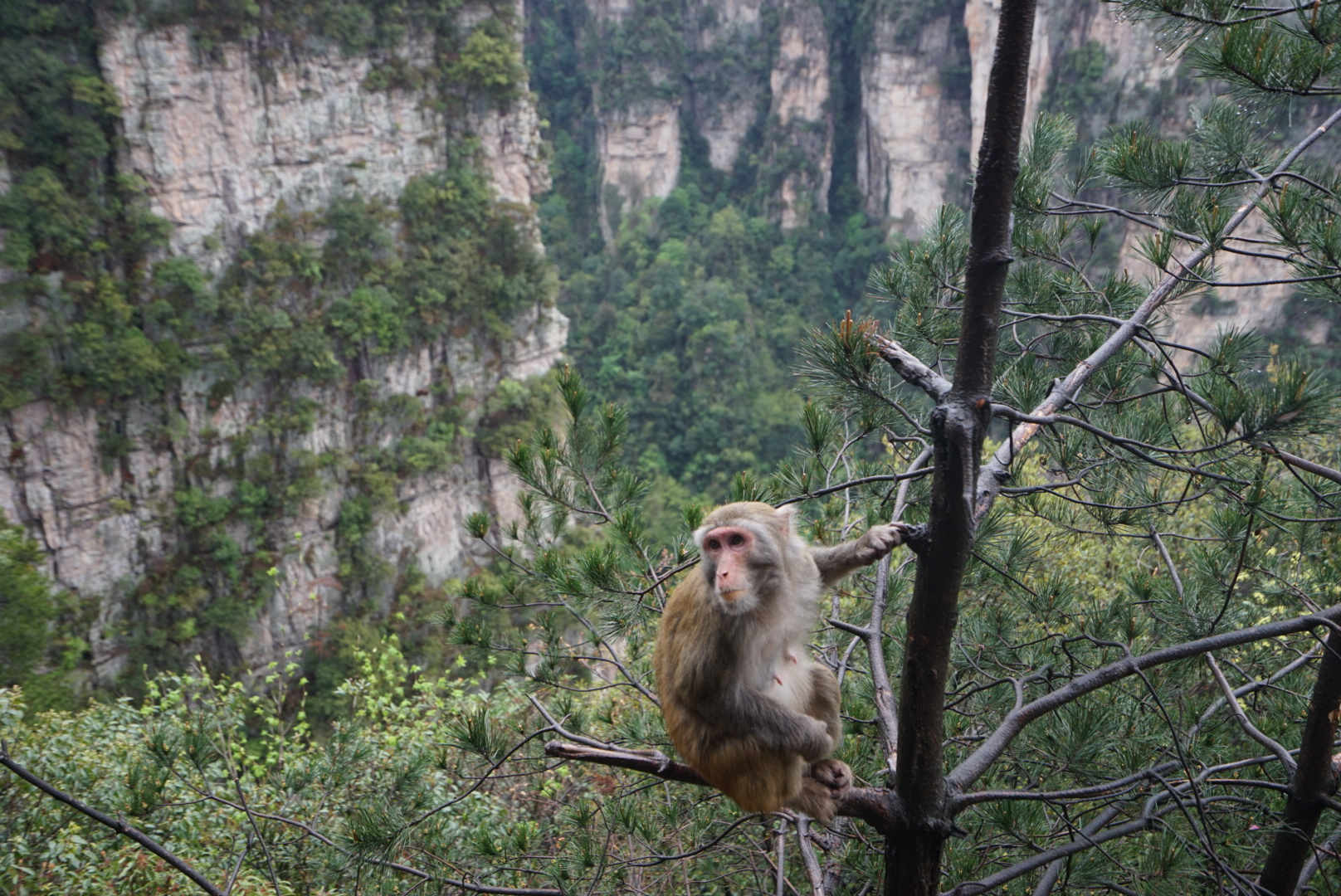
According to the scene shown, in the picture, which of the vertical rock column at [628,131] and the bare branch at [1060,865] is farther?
the vertical rock column at [628,131]

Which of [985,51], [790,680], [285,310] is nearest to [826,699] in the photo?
[790,680]

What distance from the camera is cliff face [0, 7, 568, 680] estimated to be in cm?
1202

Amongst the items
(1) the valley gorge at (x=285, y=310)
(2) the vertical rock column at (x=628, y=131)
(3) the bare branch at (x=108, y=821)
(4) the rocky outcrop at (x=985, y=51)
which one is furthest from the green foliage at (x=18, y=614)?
(4) the rocky outcrop at (x=985, y=51)

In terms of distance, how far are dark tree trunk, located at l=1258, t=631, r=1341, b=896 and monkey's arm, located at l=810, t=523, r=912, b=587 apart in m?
1.00

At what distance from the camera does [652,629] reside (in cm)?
330

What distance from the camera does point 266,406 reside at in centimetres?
1370

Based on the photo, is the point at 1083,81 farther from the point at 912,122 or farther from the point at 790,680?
the point at 790,680

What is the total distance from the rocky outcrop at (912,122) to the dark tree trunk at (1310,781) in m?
25.5

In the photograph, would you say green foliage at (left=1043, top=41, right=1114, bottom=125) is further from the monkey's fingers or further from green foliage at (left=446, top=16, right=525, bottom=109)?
the monkey's fingers

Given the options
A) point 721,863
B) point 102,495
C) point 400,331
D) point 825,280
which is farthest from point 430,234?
point 825,280

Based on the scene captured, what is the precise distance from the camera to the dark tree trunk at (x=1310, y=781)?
1.73 metres

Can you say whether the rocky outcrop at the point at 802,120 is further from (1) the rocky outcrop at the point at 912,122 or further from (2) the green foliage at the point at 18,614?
(2) the green foliage at the point at 18,614

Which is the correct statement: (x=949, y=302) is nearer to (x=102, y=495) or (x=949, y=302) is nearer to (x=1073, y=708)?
(x=1073, y=708)

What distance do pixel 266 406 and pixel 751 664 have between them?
545 inches
